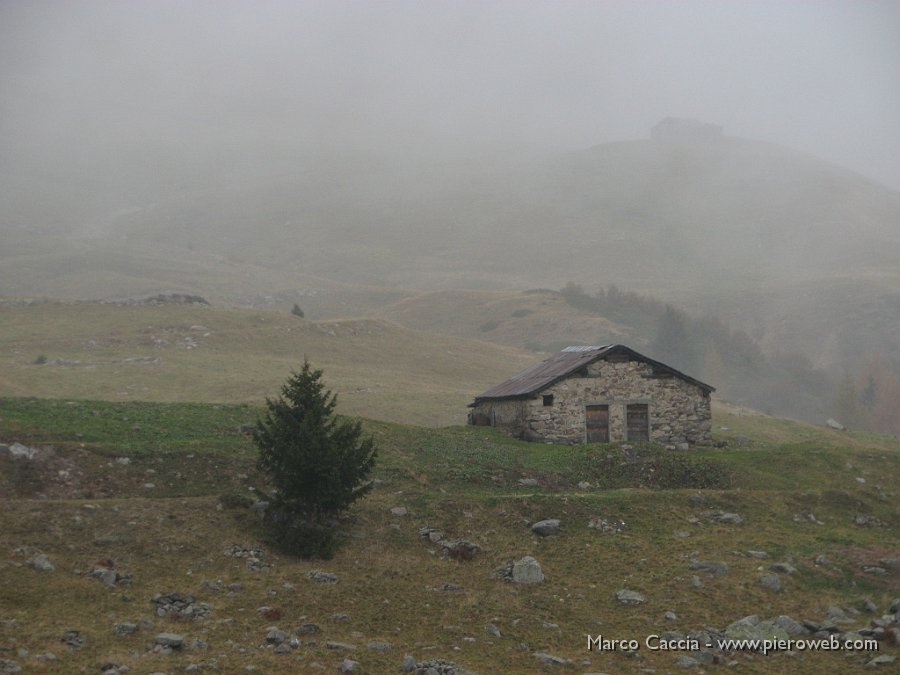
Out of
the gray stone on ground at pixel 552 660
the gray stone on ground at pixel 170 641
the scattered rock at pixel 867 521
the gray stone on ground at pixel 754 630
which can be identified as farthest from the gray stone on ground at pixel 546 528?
the gray stone on ground at pixel 170 641

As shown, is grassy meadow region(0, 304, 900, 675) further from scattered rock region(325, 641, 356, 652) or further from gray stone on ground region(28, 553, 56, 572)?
gray stone on ground region(28, 553, 56, 572)

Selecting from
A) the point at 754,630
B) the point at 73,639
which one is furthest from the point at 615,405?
the point at 73,639

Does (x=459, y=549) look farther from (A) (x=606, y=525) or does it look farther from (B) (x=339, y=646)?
(B) (x=339, y=646)

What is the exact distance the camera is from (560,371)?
116ft

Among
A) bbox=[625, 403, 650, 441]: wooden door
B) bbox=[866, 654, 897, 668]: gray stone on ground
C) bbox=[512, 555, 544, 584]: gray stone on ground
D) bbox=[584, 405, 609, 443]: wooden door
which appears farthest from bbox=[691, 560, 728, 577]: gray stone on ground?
bbox=[625, 403, 650, 441]: wooden door

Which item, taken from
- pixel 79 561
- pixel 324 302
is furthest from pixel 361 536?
pixel 324 302

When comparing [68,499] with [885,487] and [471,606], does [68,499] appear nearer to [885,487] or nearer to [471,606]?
[471,606]

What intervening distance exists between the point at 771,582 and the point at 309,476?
9712 millimetres

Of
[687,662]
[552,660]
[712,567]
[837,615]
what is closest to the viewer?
[552,660]

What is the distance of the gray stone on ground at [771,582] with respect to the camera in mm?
18359

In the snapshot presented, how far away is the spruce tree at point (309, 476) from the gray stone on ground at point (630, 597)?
5.82 meters

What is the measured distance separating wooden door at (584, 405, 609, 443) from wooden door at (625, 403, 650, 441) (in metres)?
0.94

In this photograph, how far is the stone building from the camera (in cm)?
3419

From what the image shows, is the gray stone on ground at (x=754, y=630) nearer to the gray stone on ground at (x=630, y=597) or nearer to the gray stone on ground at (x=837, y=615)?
the gray stone on ground at (x=837, y=615)
